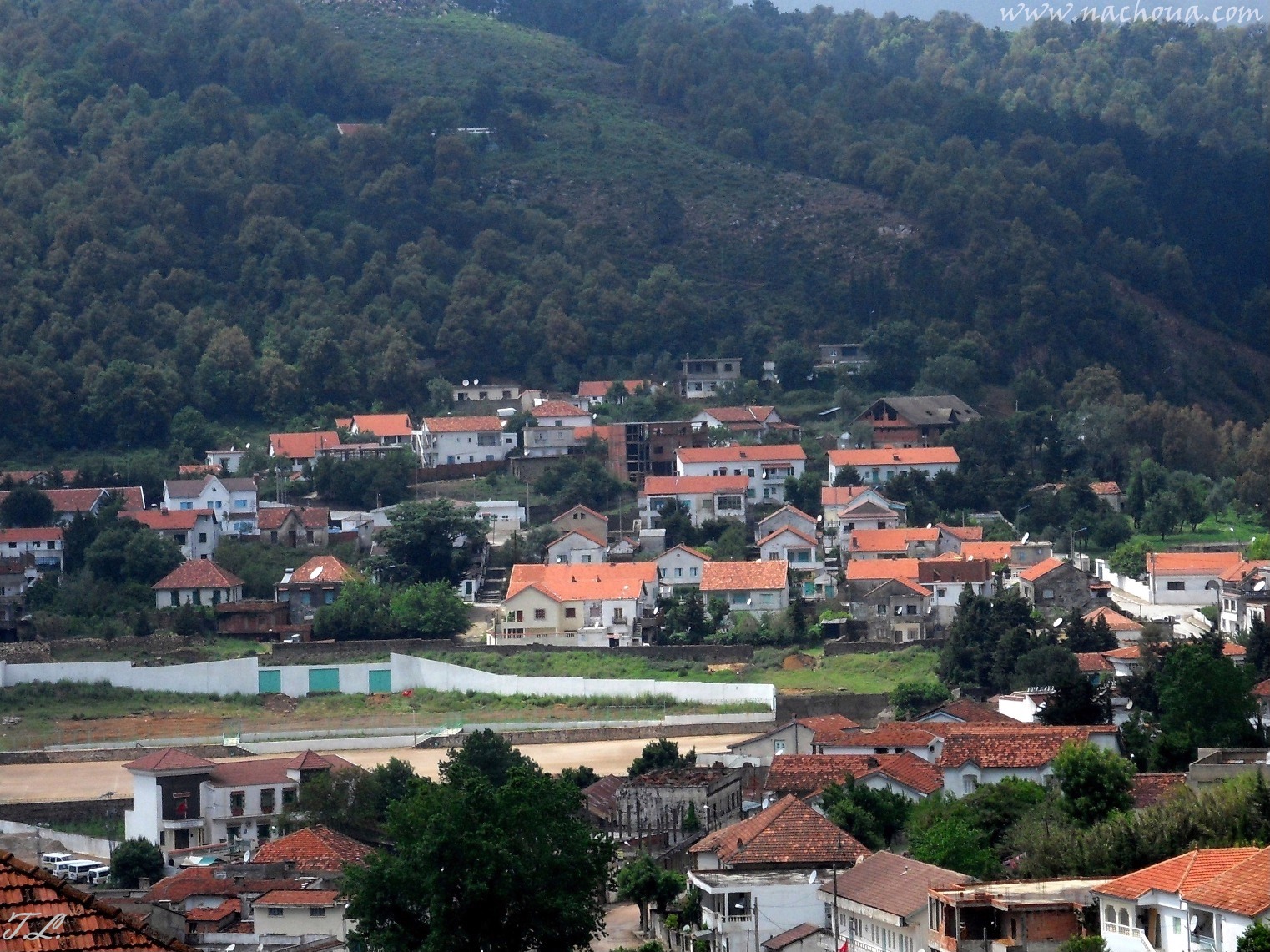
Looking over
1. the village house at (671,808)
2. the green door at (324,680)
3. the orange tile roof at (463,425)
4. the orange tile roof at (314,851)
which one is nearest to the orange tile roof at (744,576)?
the green door at (324,680)

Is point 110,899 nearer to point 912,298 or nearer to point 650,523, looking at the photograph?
point 650,523

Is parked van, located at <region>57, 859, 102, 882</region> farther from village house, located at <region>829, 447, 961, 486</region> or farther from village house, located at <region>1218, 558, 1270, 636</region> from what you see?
village house, located at <region>829, 447, 961, 486</region>

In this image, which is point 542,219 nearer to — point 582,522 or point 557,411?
point 557,411

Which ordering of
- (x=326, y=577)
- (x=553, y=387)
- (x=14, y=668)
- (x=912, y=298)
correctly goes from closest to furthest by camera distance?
(x=14, y=668) < (x=326, y=577) < (x=553, y=387) < (x=912, y=298)

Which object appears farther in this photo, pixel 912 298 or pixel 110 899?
pixel 912 298

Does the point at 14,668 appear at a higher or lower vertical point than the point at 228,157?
lower

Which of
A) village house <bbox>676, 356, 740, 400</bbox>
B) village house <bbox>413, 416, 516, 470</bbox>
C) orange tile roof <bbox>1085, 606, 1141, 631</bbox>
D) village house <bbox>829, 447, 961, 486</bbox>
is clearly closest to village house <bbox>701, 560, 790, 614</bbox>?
orange tile roof <bbox>1085, 606, 1141, 631</bbox>

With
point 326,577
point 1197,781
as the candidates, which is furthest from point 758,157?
point 1197,781

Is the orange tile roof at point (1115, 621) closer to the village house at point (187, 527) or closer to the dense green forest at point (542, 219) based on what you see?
the village house at point (187, 527)
